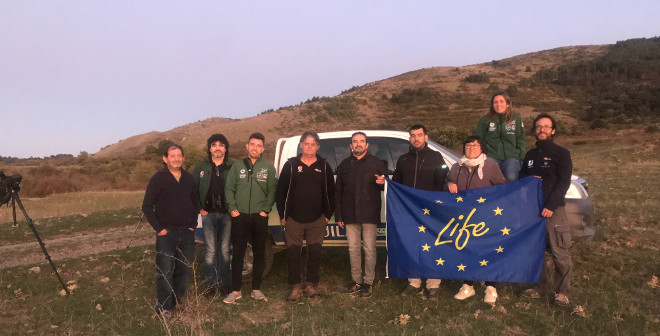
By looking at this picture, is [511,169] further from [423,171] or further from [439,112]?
[439,112]

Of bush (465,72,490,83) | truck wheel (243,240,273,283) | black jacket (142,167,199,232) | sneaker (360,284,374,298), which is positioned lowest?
sneaker (360,284,374,298)

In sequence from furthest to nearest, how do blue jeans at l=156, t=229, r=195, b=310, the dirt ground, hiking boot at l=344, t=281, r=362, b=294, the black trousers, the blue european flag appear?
1. the dirt ground
2. hiking boot at l=344, t=281, r=362, b=294
3. the black trousers
4. the blue european flag
5. blue jeans at l=156, t=229, r=195, b=310

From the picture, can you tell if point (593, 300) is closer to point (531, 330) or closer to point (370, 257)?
point (531, 330)

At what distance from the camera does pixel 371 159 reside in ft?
17.3

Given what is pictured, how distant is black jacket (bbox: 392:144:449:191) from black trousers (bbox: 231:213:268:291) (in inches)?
69.3

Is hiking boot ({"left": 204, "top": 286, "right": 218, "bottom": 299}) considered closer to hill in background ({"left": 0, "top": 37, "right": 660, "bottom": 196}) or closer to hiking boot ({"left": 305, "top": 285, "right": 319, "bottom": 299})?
hiking boot ({"left": 305, "top": 285, "right": 319, "bottom": 299})

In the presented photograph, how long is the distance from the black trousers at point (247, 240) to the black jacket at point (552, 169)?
125 inches

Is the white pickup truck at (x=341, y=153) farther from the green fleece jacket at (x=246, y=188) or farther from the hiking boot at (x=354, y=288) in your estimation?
the green fleece jacket at (x=246, y=188)

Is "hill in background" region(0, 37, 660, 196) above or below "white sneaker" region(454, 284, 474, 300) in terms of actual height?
above

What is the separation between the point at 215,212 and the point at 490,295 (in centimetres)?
337

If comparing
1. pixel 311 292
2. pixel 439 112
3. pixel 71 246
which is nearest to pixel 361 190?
pixel 311 292

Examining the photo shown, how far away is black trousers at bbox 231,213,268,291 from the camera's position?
5.31m

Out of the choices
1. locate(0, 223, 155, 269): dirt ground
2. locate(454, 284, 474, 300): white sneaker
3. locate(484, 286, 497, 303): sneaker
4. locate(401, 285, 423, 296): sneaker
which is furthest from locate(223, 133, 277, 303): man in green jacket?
locate(0, 223, 155, 269): dirt ground

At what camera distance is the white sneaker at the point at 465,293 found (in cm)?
522
